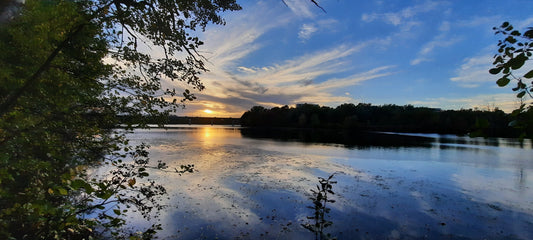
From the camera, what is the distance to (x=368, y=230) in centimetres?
764

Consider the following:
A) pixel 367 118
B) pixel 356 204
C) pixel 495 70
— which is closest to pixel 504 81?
pixel 495 70

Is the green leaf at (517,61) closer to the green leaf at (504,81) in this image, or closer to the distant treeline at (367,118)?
the green leaf at (504,81)

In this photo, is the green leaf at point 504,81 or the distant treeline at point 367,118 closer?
the green leaf at point 504,81

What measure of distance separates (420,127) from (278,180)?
99011mm

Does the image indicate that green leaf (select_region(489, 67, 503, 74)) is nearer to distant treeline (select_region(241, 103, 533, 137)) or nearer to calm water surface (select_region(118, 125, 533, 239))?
calm water surface (select_region(118, 125, 533, 239))

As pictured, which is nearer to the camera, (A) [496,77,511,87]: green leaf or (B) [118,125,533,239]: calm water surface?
(A) [496,77,511,87]: green leaf

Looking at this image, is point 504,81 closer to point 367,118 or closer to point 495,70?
point 495,70

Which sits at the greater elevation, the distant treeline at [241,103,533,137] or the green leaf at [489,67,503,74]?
the distant treeline at [241,103,533,137]

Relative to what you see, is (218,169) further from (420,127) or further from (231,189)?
(420,127)

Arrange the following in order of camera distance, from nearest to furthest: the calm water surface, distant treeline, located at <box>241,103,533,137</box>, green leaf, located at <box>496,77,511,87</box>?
green leaf, located at <box>496,77,511,87</box>
the calm water surface
distant treeline, located at <box>241,103,533,137</box>

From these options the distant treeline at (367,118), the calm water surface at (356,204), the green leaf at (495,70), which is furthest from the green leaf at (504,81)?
the distant treeline at (367,118)

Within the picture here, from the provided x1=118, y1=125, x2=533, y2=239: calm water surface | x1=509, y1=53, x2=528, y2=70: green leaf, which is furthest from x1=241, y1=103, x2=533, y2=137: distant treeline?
x1=509, y1=53, x2=528, y2=70: green leaf

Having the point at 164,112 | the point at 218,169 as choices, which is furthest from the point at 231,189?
the point at 164,112

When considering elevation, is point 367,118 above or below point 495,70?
above
